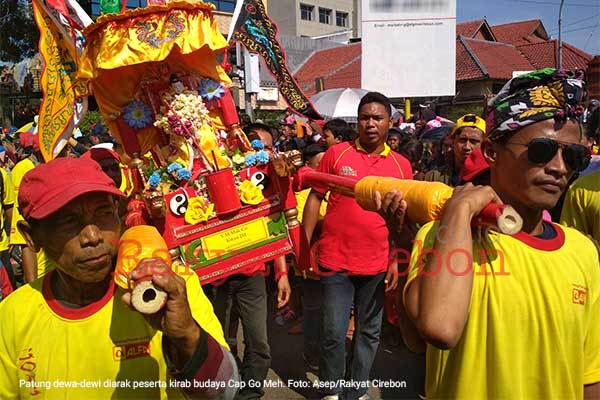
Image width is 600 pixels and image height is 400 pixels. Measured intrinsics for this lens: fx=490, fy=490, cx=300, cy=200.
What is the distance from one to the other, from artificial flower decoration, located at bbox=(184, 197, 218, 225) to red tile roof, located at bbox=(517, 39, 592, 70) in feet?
81.1

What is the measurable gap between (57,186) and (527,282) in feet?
4.93

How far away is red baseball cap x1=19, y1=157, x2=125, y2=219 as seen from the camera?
1505 mm

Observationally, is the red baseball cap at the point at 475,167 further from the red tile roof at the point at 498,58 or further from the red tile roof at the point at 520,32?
the red tile roof at the point at 520,32

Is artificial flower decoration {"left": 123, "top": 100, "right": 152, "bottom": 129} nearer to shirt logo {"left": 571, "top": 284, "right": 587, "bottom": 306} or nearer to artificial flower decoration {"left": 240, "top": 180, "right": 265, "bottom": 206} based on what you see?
artificial flower decoration {"left": 240, "top": 180, "right": 265, "bottom": 206}

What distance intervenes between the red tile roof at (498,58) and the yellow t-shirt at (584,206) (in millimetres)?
21065

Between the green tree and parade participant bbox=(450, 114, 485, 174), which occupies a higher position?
the green tree

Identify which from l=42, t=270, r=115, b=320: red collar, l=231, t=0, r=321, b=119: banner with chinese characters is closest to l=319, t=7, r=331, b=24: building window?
l=231, t=0, r=321, b=119: banner with chinese characters

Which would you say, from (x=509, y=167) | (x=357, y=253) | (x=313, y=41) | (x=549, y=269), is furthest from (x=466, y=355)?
(x=313, y=41)

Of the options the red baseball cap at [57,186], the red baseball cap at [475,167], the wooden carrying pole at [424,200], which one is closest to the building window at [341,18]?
the red baseball cap at [475,167]

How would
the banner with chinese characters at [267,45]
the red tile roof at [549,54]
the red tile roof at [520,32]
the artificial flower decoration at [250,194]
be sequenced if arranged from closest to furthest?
the artificial flower decoration at [250,194] < the banner with chinese characters at [267,45] < the red tile roof at [549,54] < the red tile roof at [520,32]

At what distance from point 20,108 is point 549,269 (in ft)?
53.9

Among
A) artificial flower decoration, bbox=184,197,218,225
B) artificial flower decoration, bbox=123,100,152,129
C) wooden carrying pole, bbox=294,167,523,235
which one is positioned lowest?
artificial flower decoration, bbox=184,197,218,225

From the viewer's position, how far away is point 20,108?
14805 millimetres

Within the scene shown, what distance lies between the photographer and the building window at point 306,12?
42594 mm
